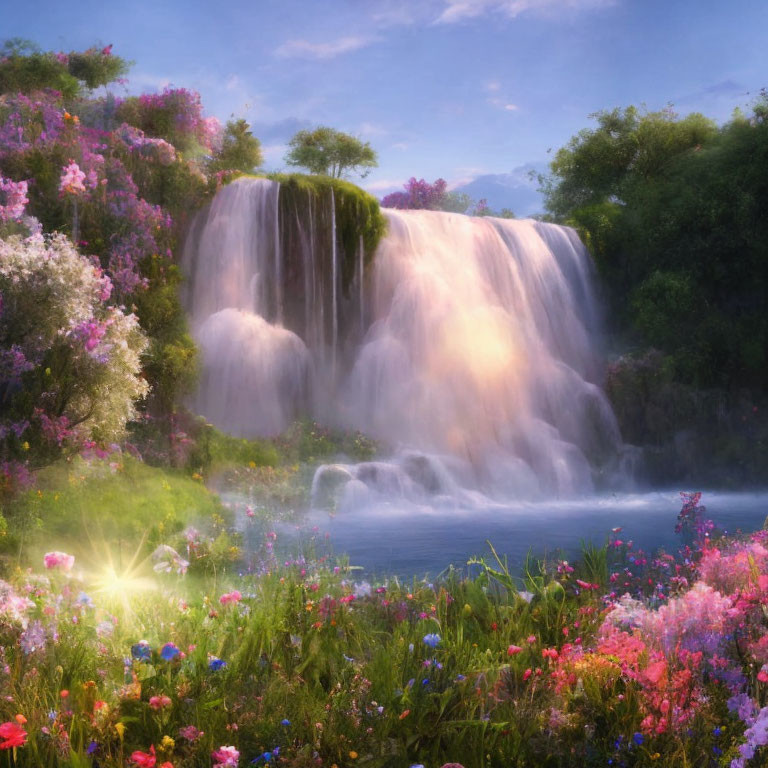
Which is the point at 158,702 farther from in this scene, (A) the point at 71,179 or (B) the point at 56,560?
(A) the point at 71,179

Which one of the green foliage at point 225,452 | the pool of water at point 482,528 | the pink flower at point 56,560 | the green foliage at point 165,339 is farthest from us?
the green foliage at point 225,452

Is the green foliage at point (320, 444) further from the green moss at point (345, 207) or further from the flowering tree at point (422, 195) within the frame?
the flowering tree at point (422, 195)

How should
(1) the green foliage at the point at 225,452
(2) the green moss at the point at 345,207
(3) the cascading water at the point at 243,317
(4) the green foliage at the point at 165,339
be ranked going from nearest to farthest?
1. (4) the green foliage at the point at 165,339
2. (1) the green foliage at the point at 225,452
3. (3) the cascading water at the point at 243,317
4. (2) the green moss at the point at 345,207

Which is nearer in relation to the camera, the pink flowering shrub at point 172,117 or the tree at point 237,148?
the pink flowering shrub at point 172,117

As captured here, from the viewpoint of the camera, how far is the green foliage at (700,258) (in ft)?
63.3

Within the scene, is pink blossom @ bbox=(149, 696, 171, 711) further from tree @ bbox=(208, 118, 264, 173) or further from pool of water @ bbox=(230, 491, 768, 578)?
tree @ bbox=(208, 118, 264, 173)

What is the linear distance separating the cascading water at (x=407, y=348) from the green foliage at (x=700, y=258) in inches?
87.1

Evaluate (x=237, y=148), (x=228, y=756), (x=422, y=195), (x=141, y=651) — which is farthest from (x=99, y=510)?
(x=422, y=195)

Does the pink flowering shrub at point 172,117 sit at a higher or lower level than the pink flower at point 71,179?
higher

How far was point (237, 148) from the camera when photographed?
773 inches

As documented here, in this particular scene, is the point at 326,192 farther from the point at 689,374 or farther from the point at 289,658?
the point at 289,658

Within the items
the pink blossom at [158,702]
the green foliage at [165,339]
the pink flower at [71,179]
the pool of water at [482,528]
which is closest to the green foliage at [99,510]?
the pool of water at [482,528]

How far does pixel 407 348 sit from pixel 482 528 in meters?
6.65

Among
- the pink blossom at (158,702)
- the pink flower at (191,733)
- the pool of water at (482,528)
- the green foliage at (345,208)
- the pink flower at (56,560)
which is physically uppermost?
the green foliage at (345,208)
